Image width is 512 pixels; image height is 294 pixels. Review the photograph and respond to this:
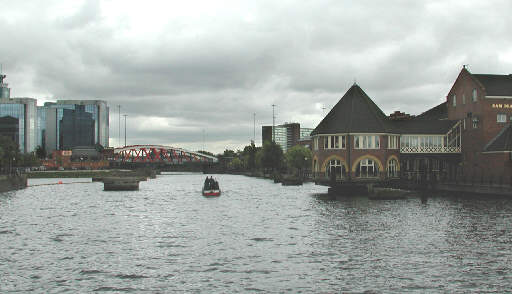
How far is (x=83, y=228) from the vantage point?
4981 cm

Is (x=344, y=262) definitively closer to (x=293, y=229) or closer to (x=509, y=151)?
(x=293, y=229)

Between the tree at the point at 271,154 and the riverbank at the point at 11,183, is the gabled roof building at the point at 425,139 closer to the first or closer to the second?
the riverbank at the point at 11,183

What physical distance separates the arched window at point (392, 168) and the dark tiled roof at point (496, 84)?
1983 cm

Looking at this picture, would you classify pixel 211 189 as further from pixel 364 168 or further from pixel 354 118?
pixel 354 118

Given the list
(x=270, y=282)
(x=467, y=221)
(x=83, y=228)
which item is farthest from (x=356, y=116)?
(x=270, y=282)

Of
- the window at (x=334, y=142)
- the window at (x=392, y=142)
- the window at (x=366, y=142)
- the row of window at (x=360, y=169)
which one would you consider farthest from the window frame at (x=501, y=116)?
the window at (x=334, y=142)

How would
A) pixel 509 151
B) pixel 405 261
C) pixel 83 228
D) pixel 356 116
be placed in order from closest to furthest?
pixel 405 261
pixel 83 228
pixel 509 151
pixel 356 116

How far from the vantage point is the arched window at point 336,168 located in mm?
82875

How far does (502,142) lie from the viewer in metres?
83.3

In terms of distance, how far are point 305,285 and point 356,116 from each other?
61.2m

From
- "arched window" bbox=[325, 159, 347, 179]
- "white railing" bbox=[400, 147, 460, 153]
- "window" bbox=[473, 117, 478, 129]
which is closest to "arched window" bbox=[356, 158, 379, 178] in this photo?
"arched window" bbox=[325, 159, 347, 179]

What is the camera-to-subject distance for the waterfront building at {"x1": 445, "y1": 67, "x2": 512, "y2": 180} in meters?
82.9

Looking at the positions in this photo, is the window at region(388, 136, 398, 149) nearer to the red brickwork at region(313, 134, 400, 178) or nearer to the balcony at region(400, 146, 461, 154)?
the red brickwork at region(313, 134, 400, 178)

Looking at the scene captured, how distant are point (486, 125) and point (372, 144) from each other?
68.6 feet
